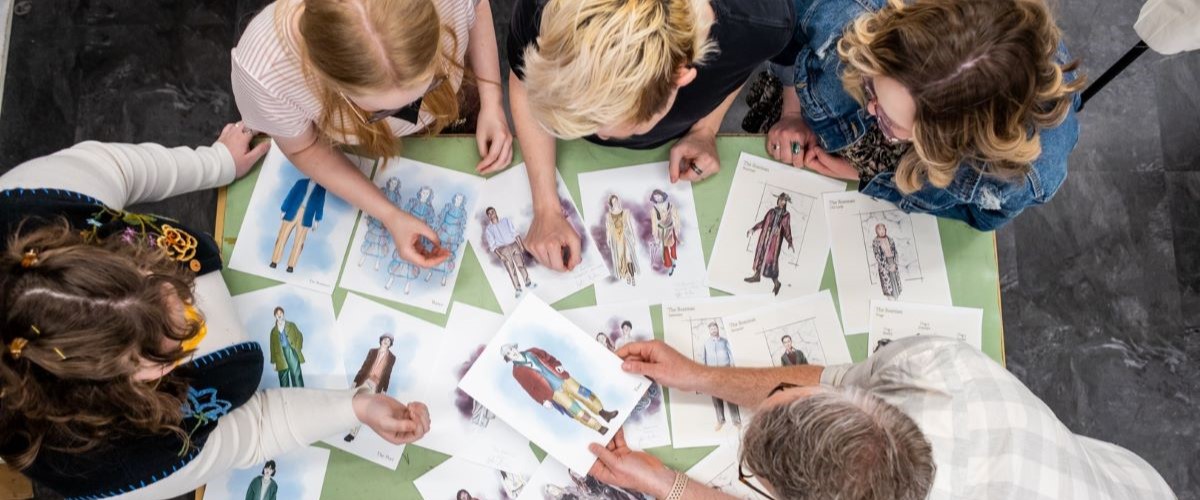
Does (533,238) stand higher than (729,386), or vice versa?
(533,238)

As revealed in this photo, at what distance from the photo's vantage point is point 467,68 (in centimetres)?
180

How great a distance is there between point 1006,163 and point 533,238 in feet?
3.12

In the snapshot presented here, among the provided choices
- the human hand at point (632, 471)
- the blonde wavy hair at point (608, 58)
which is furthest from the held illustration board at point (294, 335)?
the blonde wavy hair at point (608, 58)

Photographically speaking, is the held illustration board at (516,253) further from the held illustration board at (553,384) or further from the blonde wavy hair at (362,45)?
the blonde wavy hair at (362,45)

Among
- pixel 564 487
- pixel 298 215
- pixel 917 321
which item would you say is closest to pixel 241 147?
pixel 298 215

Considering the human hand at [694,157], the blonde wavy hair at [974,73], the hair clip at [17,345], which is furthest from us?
the human hand at [694,157]

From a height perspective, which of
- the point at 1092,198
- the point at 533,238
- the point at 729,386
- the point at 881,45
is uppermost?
the point at 881,45

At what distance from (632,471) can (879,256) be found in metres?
0.74

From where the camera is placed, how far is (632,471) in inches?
61.6

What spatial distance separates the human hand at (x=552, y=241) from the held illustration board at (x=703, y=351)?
0.24 meters

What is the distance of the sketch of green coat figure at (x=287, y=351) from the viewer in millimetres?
1631

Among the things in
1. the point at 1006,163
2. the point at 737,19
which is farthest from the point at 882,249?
the point at 737,19

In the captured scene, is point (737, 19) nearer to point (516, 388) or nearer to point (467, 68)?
point (467, 68)

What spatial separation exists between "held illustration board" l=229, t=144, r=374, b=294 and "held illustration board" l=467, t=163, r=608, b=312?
0.29m
